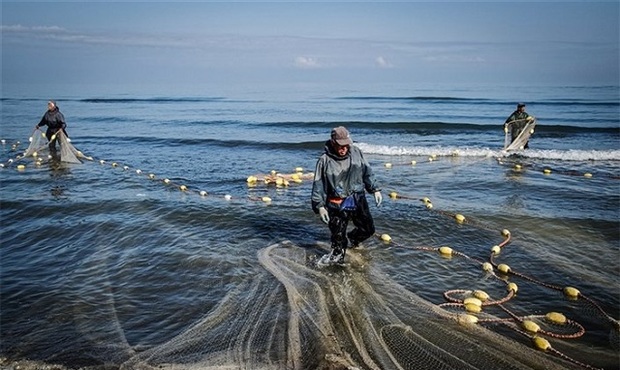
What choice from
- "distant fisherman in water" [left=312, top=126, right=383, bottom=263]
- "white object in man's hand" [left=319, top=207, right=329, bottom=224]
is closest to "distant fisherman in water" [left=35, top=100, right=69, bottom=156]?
"distant fisherman in water" [left=312, top=126, right=383, bottom=263]

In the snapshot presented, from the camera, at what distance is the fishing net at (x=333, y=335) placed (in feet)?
13.2

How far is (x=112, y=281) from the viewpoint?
19.7 ft

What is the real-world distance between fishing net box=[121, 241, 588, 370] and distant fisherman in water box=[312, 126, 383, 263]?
32.2 inches

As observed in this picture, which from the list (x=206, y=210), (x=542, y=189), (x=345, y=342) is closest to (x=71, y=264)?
(x=206, y=210)

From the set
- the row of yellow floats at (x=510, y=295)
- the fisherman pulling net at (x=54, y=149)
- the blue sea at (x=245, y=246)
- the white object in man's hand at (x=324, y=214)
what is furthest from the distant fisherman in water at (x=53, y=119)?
the row of yellow floats at (x=510, y=295)

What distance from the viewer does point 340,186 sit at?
18.6 ft

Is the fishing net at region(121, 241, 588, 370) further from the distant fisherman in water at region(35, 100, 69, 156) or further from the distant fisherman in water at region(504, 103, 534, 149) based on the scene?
the distant fisherman in water at region(35, 100, 69, 156)

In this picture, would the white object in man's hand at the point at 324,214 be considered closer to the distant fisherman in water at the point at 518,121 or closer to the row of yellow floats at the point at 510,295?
the row of yellow floats at the point at 510,295

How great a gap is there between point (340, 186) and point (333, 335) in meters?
2.02

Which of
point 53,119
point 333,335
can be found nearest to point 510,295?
point 333,335

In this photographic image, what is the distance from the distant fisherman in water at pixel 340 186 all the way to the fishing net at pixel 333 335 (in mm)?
819

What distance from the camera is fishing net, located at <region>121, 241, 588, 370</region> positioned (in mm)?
4016

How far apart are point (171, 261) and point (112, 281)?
94 cm

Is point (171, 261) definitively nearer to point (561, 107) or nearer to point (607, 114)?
point (607, 114)
